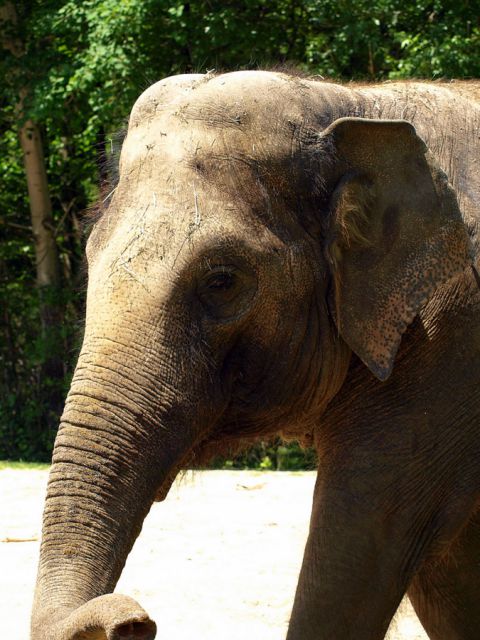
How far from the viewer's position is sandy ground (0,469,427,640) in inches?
249

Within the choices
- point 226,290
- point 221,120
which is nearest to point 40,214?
point 221,120

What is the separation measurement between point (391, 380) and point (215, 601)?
2.90m

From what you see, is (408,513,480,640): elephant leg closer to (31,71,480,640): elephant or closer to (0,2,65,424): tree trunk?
(31,71,480,640): elephant

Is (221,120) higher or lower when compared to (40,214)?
→ higher

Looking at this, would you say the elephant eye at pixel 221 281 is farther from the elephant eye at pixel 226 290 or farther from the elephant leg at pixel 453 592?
the elephant leg at pixel 453 592

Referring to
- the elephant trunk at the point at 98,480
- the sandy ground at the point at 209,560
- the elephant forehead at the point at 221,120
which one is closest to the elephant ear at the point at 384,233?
the elephant forehead at the point at 221,120

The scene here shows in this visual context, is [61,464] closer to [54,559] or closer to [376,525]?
[54,559]

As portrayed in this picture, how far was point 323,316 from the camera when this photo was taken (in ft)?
13.2

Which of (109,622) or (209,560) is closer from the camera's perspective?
(109,622)

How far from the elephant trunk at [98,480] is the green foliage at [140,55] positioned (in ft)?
23.0

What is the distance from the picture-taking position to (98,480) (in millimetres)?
3404

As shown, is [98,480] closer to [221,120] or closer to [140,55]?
[221,120]

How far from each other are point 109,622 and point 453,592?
6.97 feet

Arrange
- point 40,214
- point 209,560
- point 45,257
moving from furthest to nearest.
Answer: point 45,257 → point 40,214 → point 209,560
